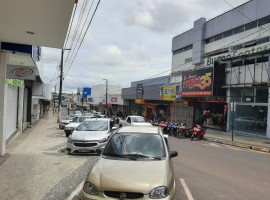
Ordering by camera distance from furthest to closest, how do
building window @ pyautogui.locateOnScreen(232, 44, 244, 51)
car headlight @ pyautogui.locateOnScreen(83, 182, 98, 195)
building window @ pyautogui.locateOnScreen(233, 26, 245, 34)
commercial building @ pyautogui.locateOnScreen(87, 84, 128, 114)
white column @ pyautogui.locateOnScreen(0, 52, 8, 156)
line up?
commercial building @ pyautogui.locateOnScreen(87, 84, 128, 114), building window @ pyautogui.locateOnScreen(232, 44, 244, 51), building window @ pyautogui.locateOnScreen(233, 26, 245, 34), white column @ pyautogui.locateOnScreen(0, 52, 8, 156), car headlight @ pyautogui.locateOnScreen(83, 182, 98, 195)

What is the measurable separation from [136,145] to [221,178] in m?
3.48

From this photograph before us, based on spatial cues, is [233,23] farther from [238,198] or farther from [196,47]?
[238,198]

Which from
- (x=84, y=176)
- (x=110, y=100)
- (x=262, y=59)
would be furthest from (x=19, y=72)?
→ (x=110, y=100)

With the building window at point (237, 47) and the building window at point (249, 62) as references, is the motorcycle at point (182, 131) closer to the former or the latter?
the building window at point (249, 62)

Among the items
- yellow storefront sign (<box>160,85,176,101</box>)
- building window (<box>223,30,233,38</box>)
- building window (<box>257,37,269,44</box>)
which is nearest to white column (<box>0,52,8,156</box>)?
building window (<box>257,37,269,44</box>)

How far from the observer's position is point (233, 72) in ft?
77.7

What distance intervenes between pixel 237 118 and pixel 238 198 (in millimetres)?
18876

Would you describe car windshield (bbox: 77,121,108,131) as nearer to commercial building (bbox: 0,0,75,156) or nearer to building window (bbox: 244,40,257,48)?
commercial building (bbox: 0,0,75,156)

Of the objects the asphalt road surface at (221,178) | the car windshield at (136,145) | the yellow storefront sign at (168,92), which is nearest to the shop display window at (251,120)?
the yellow storefront sign at (168,92)

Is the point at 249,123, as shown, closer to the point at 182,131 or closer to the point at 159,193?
the point at 182,131

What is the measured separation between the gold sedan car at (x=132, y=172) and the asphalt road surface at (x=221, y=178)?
4.33 ft

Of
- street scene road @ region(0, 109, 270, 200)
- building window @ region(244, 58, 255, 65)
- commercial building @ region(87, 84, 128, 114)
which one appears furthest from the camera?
commercial building @ region(87, 84, 128, 114)

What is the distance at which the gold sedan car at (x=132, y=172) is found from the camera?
4398mm

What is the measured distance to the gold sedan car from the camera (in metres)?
4.40
